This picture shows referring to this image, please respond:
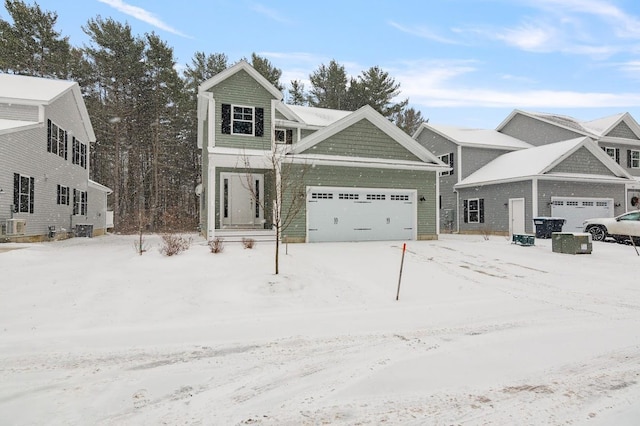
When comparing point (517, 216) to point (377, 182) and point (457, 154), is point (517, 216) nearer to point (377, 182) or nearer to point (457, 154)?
point (457, 154)

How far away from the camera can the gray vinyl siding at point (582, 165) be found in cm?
1948

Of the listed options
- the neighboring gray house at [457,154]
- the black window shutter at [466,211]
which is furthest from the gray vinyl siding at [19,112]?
the black window shutter at [466,211]

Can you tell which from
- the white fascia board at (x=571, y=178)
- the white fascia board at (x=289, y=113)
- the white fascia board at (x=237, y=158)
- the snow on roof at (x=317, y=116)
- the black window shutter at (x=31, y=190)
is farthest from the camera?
the snow on roof at (x=317, y=116)

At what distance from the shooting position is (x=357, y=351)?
4660 millimetres

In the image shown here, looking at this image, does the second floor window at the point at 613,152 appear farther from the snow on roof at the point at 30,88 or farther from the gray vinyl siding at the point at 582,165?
the snow on roof at the point at 30,88

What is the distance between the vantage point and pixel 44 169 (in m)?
15.6

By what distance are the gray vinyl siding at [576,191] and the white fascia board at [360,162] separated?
20.2 feet

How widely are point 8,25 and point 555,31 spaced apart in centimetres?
3409

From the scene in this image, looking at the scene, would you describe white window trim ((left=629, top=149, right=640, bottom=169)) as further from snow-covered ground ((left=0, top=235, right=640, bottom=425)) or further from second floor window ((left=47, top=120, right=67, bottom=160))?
second floor window ((left=47, top=120, right=67, bottom=160))

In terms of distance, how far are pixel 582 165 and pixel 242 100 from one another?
706 inches

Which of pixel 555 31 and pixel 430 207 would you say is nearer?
pixel 555 31

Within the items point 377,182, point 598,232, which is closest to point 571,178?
point 598,232

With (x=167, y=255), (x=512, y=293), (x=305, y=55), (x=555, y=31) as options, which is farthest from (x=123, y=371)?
(x=305, y=55)

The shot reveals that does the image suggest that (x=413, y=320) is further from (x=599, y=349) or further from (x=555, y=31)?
(x=555, y=31)
